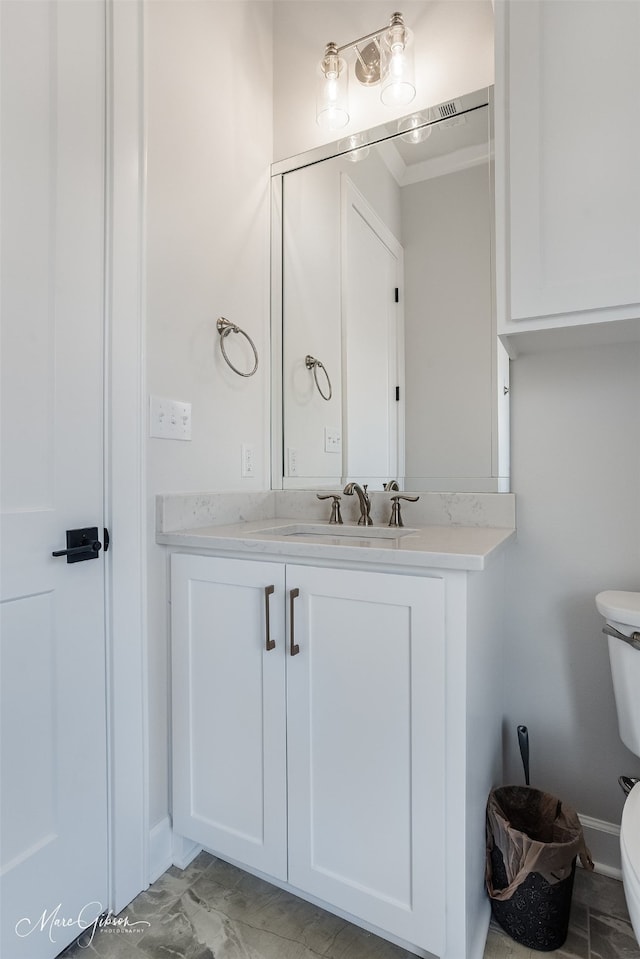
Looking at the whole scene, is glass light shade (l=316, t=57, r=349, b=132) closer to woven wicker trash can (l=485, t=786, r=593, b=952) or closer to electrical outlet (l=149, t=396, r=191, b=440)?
electrical outlet (l=149, t=396, r=191, b=440)

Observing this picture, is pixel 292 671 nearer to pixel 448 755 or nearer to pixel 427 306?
pixel 448 755

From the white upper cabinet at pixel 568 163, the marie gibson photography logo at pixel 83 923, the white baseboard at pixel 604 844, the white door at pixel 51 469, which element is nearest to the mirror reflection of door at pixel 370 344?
the white upper cabinet at pixel 568 163

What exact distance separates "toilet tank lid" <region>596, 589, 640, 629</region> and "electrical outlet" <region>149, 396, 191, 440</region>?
1178 mm

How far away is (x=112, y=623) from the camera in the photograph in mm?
1224

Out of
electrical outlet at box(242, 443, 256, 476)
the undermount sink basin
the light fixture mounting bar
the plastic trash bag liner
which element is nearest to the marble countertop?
the undermount sink basin

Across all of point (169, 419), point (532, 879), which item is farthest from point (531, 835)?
point (169, 419)

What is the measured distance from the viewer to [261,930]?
116cm

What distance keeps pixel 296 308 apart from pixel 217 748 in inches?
58.9

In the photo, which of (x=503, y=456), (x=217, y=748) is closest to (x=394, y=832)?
(x=217, y=748)

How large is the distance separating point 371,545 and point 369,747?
0.43m

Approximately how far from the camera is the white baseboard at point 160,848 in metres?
1.30

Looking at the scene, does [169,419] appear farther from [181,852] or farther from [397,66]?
[397,66]

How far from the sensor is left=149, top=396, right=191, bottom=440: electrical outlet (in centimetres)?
132

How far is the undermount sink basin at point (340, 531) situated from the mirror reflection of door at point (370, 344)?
23 cm
